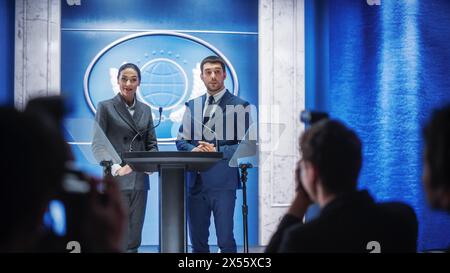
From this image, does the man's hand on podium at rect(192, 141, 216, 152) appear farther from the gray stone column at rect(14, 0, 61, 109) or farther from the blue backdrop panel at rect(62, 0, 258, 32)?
the blue backdrop panel at rect(62, 0, 258, 32)

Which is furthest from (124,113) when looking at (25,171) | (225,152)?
(25,171)

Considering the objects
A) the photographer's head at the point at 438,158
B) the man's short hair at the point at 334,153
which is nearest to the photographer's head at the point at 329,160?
the man's short hair at the point at 334,153

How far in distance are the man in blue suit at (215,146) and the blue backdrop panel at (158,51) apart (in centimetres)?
17

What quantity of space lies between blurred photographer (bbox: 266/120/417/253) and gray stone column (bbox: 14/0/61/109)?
1420mm

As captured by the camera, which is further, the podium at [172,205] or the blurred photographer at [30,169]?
the podium at [172,205]

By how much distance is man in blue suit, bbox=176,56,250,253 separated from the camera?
9.12 ft

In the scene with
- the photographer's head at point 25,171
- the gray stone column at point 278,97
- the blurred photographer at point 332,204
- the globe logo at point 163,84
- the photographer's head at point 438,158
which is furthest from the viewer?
the globe logo at point 163,84

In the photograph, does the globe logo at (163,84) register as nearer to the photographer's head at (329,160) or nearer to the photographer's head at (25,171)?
the photographer's head at (329,160)

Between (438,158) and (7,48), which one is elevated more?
(7,48)

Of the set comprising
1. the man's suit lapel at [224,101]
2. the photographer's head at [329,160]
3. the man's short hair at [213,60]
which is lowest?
the photographer's head at [329,160]

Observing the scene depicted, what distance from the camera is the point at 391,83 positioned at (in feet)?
8.91

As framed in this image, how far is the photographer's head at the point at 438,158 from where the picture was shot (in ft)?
4.45

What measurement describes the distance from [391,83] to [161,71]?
4.28ft

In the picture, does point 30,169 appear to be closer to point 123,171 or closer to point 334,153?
point 334,153
